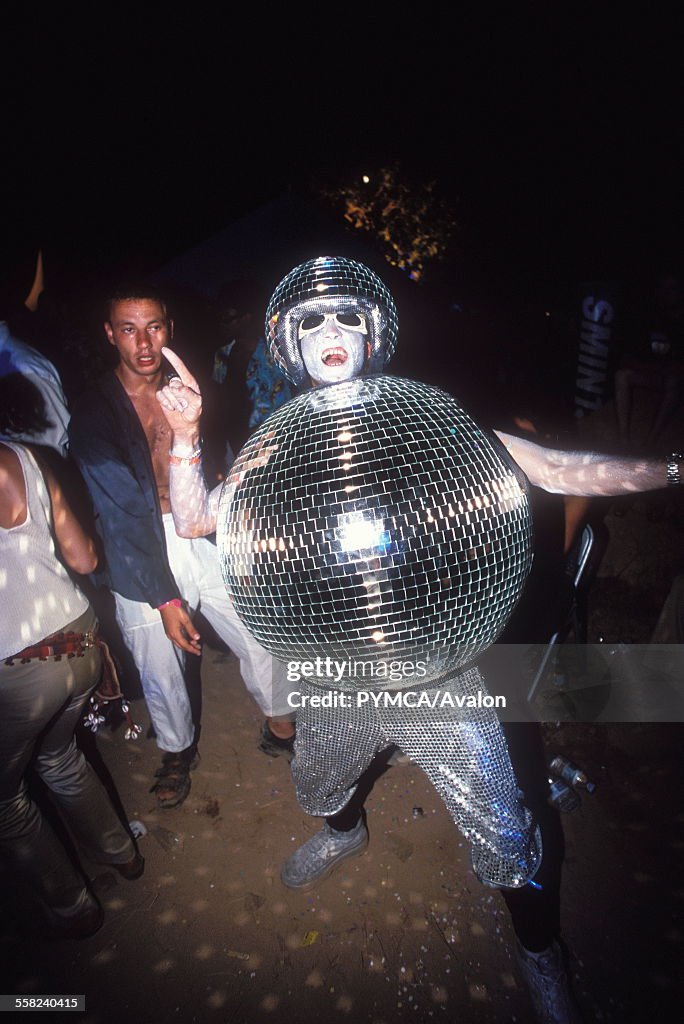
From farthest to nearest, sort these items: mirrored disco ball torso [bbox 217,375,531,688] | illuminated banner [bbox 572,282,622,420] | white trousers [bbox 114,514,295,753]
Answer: illuminated banner [bbox 572,282,622,420], white trousers [bbox 114,514,295,753], mirrored disco ball torso [bbox 217,375,531,688]

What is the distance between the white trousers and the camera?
3.18 m

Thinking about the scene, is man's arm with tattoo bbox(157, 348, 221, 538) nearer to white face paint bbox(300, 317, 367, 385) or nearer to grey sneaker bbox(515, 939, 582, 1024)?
white face paint bbox(300, 317, 367, 385)

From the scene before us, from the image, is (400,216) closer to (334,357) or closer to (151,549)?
(151,549)

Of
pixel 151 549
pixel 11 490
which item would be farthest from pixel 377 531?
pixel 151 549

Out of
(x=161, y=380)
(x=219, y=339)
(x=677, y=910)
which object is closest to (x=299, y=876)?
(x=677, y=910)

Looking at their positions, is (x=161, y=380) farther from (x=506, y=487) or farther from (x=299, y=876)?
(x=299, y=876)

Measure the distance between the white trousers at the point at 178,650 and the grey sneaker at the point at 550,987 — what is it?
2.14 m

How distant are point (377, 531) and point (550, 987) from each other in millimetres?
2562

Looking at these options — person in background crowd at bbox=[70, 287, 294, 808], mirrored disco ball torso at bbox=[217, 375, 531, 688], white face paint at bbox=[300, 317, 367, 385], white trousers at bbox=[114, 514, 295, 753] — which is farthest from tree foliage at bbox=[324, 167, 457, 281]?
mirrored disco ball torso at bbox=[217, 375, 531, 688]

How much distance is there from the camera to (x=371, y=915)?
102 inches

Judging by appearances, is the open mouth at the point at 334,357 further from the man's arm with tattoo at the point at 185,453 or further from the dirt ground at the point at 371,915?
the dirt ground at the point at 371,915

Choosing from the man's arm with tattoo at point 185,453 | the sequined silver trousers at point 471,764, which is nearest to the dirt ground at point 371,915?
the sequined silver trousers at point 471,764

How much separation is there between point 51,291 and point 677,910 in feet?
31.2

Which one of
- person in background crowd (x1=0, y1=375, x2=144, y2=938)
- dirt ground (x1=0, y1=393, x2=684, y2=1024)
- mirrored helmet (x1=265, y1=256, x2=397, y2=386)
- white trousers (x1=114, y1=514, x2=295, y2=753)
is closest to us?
mirrored helmet (x1=265, y1=256, x2=397, y2=386)
